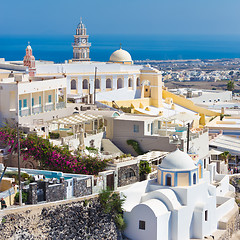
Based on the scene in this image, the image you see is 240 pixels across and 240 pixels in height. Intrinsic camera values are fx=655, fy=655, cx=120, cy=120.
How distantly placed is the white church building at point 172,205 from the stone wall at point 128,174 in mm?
1329

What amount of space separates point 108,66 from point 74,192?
2526cm

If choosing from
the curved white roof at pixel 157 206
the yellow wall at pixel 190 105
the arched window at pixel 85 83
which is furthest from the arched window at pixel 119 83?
the curved white roof at pixel 157 206

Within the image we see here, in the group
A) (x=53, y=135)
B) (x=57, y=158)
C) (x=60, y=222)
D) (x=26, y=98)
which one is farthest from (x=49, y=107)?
(x=60, y=222)

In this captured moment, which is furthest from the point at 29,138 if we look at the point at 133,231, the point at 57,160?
the point at 133,231

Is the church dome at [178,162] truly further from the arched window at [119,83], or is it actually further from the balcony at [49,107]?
the arched window at [119,83]

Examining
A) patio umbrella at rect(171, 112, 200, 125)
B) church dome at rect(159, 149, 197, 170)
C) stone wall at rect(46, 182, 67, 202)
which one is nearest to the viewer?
stone wall at rect(46, 182, 67, 202)

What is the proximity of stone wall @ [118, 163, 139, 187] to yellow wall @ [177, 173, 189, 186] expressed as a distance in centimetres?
274

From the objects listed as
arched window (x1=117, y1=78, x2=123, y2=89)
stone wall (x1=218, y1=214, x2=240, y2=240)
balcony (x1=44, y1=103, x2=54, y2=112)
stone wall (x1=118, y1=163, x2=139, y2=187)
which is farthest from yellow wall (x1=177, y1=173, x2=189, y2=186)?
arched window (x1=117, y1=78, x2=123, y2=89)

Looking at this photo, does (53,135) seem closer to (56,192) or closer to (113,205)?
(113,205)

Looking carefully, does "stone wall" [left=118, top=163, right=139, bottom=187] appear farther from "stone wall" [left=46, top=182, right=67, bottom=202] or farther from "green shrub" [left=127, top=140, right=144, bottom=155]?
"stone wall" [left=46, top=182, right=67, bottom=202]

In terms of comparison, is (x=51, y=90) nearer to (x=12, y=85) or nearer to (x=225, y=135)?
(x=12, y=85)

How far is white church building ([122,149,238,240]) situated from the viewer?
2369 centimetres

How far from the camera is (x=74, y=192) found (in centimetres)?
2352

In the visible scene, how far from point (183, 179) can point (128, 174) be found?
3013 mm
